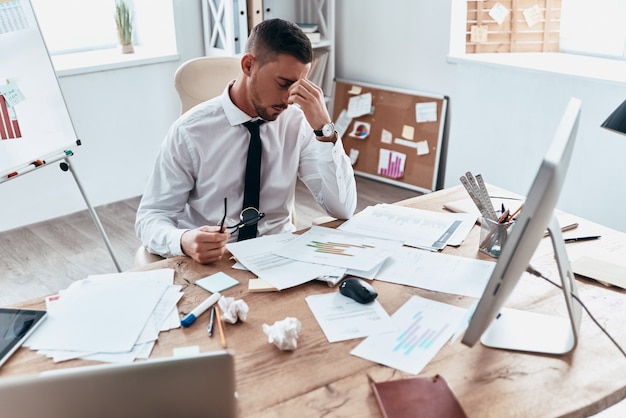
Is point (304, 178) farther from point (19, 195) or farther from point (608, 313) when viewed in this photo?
point (19, 195)

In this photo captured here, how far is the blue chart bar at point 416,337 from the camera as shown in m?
1.24

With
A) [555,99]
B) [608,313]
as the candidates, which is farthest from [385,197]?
[608,313]

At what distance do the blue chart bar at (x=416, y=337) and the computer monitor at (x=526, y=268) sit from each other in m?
0.10

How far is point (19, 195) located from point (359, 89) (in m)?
2.19

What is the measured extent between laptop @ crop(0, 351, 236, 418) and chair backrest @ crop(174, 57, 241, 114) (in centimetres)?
165

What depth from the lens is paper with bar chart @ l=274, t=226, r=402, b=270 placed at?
5.07ft

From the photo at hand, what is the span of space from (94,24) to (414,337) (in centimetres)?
355

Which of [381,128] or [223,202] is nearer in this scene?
[223,202]

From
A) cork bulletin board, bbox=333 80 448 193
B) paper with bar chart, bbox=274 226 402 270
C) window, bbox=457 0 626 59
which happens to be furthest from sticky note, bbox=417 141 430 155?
paper with bar chart, bbox=274 226 402 270

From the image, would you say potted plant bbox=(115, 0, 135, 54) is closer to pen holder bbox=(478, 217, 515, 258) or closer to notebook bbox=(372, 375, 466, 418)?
pen holder bbox=(478, 217, 515, 258)

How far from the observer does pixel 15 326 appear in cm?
130

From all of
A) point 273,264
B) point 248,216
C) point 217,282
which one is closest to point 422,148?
point 248,216

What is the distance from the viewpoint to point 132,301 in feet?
4.54

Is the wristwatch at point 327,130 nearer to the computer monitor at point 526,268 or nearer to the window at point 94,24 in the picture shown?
the computer monitor at point 526,268
